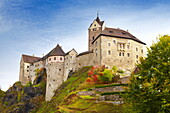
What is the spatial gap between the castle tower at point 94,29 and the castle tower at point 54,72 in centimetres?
1060

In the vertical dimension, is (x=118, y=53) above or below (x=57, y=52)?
below

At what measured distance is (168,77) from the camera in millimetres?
22844

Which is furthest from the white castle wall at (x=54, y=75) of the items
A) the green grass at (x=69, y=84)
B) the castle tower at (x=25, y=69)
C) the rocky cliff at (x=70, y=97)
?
the castle tower at (x=25, y=69)

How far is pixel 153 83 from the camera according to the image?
2214cm

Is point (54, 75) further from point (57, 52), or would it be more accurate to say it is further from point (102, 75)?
point (102, 75)

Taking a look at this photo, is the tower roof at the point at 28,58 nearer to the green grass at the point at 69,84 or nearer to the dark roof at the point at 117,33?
the green grass at the point at 69,84

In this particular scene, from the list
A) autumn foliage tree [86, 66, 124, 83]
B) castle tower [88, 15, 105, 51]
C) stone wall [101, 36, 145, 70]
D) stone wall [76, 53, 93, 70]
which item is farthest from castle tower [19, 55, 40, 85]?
autumn foliage tree [86, 66, 124, 83]

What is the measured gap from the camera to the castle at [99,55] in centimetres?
6406

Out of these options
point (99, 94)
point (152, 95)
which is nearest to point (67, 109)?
point (99, 94)

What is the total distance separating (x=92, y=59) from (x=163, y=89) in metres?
46.4

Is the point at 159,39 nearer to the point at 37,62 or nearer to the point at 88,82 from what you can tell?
the point at 88,82

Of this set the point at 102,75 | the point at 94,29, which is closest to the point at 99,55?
the point at 102,75

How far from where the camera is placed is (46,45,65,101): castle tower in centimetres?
7175

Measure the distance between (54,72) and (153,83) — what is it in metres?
54.0
